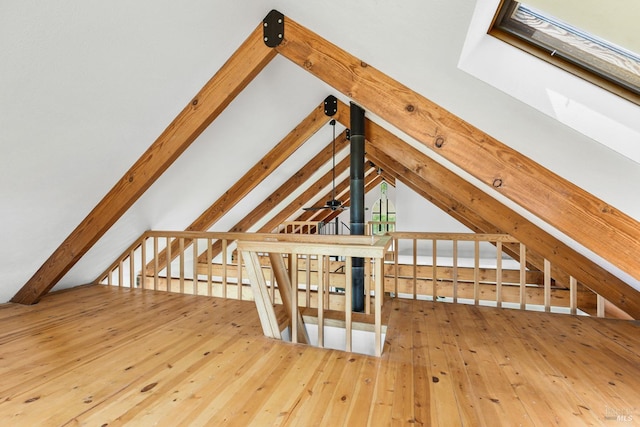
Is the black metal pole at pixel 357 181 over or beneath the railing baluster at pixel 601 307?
over

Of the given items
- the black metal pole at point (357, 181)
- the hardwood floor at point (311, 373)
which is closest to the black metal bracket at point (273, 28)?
the black metal pole at point (357, 181)

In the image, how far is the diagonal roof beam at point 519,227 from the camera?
101 inches

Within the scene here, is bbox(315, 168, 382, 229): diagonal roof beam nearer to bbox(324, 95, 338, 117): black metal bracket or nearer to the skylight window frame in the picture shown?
bbox(324, 95, 338, 117): black metal bracket

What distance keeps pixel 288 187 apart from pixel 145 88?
310cm

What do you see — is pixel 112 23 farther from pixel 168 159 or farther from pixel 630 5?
pixel 630 5

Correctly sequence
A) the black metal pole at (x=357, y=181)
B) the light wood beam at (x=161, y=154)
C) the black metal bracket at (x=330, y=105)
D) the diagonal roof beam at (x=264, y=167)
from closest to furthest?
the light wood beam at (x=161, y=154) → the black metal pole at (x=357, y=181) → the black metal bracket at (x=330, y=105) → the diagonal roof beam at (x=264, y=167)

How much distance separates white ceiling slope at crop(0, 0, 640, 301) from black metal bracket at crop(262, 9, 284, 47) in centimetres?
6

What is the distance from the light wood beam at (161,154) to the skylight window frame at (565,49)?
1496 mm

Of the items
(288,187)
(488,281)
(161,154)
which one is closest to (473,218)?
(488,281)

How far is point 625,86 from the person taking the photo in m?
1.03

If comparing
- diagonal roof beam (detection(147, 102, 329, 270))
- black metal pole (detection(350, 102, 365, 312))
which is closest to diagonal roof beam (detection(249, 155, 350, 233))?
diagonal roof beam (detection(147, 102, 329, 270))

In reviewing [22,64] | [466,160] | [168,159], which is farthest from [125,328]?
[466,160]

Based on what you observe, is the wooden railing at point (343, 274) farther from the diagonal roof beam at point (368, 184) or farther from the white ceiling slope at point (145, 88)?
→ the diagonal roof beam at point (368, 184)

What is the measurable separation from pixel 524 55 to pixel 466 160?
61cm
